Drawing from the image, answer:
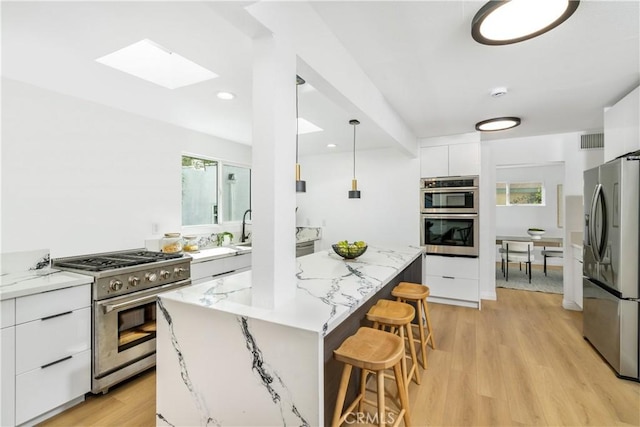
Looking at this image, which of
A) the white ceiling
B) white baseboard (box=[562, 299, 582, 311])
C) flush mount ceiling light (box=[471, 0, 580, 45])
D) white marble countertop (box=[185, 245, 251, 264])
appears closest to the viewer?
flush mount ceiling light (box=[471, 0, 580, 45])

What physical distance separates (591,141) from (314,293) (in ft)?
14.3

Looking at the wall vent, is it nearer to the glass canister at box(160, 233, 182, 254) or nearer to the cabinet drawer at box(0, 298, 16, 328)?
the glass canister at box(160, 233, 182, 254)

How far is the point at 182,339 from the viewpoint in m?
1.54

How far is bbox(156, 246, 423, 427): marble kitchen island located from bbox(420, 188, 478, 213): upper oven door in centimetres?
290

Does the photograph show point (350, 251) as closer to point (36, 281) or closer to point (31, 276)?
point (36, 281)

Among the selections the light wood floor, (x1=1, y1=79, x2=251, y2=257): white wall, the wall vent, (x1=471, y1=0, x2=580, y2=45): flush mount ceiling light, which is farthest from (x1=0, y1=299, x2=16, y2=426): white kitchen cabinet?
the wall vent

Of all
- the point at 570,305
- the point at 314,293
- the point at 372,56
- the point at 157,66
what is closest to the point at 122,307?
the point at 314,293

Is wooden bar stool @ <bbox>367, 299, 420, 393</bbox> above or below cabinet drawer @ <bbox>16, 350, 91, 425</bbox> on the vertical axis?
above

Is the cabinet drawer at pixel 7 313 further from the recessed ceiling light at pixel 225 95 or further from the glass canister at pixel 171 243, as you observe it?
the recessed ceiling light at pixel 225 95

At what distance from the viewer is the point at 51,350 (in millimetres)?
1895

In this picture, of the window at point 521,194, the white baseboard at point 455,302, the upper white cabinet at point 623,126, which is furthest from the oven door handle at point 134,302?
the window at point 521,194

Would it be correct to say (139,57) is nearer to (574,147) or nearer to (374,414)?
(374,414)

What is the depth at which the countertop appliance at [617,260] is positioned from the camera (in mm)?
2330

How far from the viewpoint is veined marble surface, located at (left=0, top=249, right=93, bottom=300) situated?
1.80 m
